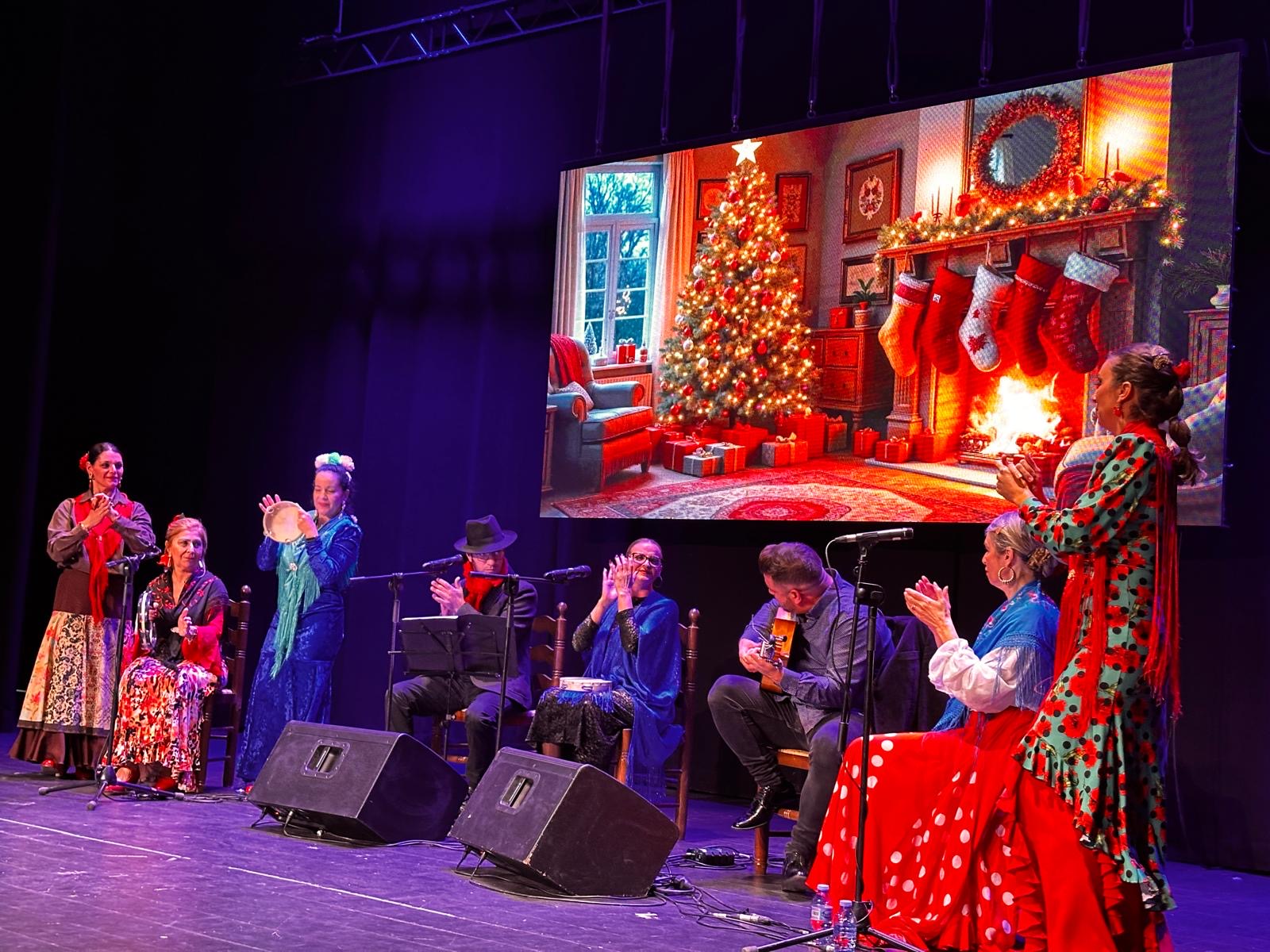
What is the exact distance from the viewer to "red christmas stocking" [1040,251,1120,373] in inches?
207

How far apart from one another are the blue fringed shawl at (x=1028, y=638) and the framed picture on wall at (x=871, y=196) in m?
2.48

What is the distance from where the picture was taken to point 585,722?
532cm

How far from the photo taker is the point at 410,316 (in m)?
8.06

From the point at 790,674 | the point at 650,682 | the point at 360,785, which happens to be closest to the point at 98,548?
the point at 360,785

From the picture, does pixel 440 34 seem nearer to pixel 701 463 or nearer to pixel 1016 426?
pixel 701 463

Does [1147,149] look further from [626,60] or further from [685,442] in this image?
[626,60]

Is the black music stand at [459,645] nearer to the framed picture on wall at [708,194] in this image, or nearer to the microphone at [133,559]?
the microphone at [133,559]

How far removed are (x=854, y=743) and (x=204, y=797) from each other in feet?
10.1

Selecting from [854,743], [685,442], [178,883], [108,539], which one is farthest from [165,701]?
[854,743]

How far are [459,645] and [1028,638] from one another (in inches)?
109

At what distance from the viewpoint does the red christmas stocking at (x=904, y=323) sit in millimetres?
5812

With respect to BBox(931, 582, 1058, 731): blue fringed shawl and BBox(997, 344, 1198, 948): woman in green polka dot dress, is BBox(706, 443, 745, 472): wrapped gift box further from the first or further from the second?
BBox(997, 344, 1198, 948): woman in green polka dot dress

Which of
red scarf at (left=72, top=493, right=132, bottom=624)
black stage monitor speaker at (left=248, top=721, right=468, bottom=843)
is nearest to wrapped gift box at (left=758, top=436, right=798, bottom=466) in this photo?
black stage monitor speaker at (left=248, top=721, right=468, bottom=843)

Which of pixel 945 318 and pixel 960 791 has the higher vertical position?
pixel 945 318
